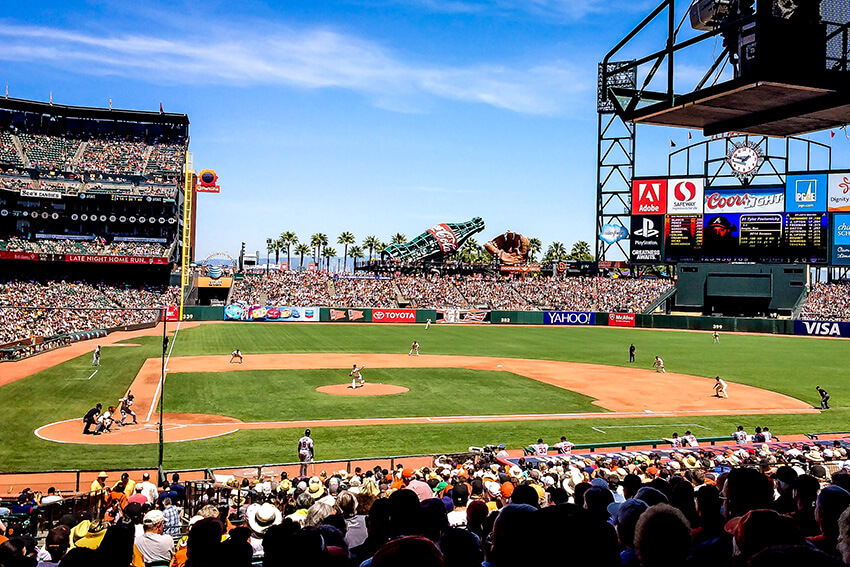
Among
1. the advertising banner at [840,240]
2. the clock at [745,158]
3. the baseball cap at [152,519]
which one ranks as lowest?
the baseball cap at [152,519]

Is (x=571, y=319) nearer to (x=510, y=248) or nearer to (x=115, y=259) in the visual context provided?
(x=510, y=248)

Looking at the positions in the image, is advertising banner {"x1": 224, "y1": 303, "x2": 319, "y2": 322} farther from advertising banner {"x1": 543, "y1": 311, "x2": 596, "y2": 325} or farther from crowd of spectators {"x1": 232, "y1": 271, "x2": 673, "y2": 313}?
advertising banner {"x1": 543, "y1": 311, "x2": 596, "y2": 325}

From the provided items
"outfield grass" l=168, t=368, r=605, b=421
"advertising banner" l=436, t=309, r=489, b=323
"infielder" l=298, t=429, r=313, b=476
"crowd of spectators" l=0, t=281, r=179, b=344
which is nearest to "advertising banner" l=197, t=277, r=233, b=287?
"crowd of spectators" l=0, t=281, r=179, b=344

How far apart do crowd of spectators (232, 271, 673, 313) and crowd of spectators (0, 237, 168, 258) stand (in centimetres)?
1179

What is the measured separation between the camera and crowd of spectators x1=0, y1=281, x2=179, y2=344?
50.5 m

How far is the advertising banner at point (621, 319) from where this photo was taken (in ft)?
264

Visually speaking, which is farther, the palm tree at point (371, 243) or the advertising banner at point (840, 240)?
the palm tree at point (371, 243)

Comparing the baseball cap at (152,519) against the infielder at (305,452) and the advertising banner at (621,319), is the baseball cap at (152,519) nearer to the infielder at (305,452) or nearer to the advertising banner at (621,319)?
the infielder at (305,452)

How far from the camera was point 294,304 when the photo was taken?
3440 inches

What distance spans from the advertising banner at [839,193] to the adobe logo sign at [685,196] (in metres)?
11.3

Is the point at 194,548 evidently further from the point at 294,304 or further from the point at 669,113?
the point at 294,304

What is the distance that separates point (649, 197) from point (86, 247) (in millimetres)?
65094

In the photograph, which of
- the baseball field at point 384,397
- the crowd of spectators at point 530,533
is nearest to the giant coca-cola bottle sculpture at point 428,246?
the baseball field at point 384,397

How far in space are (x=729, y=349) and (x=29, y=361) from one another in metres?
50.6
